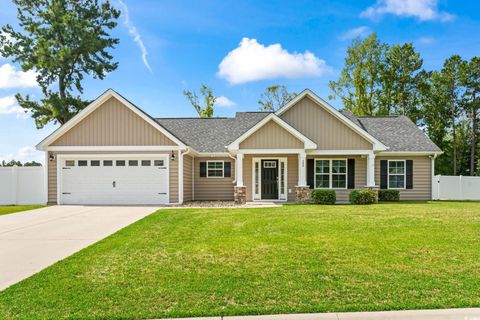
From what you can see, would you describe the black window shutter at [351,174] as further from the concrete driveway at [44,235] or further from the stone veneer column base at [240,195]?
the concrete driveway at [44,235]

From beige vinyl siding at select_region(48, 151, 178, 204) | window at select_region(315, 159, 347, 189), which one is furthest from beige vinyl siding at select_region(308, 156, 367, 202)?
beige vinyl siding at select_region(48, 151, 178, 204)

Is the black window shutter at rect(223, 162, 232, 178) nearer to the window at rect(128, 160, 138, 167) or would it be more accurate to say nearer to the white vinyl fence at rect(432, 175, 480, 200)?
the window at rect(128, 160, 138, 167)

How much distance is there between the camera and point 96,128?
17469 millimetres

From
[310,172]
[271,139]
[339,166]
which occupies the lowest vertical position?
[310,172]

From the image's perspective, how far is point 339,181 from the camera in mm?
18750

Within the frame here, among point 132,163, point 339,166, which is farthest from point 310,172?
point 132,163

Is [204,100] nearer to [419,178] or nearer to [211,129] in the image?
[211,129]

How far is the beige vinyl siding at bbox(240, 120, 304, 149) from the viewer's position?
56.1 feet

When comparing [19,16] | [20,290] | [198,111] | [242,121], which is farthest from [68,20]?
[20,290]

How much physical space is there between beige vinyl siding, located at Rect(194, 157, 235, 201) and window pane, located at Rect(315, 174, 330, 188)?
4.65 m

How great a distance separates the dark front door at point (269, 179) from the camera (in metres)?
18.6

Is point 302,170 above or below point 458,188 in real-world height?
above

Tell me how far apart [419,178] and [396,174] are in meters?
1.30

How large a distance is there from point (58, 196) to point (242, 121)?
1125cm
